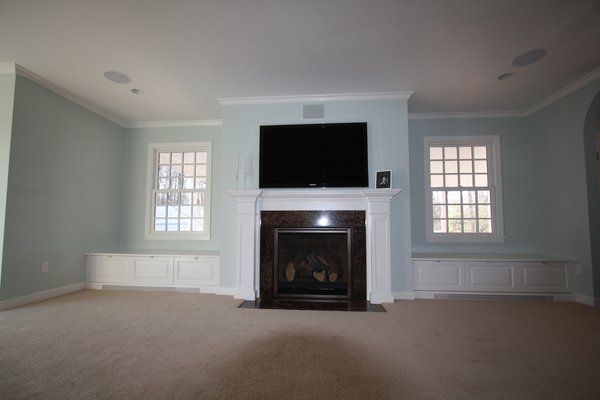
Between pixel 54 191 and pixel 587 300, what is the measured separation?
22.2 feet

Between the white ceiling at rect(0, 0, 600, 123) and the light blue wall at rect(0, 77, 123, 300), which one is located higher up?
the white ceiling at rect(0, 0, 600, 123)

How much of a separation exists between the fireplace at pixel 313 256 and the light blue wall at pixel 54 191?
8.83 ft

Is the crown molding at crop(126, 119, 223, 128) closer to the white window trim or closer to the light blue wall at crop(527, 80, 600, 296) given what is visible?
the white window trim

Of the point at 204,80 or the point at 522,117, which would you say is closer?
the point at 204,80

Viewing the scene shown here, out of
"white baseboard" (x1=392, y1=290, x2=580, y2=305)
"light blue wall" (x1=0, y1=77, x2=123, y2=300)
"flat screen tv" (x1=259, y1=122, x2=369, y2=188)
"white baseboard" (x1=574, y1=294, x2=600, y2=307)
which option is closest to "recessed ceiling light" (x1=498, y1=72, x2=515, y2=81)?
"flat screen tv" (x1=259, y1=122, x2=369, y2=188)

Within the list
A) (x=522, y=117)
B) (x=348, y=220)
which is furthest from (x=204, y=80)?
(x=522, y=117)

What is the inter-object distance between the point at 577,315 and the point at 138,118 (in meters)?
6.45

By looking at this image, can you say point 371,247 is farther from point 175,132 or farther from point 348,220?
point 175,132

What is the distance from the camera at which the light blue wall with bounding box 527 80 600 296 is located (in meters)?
3.37

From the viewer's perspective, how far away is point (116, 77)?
329 cm

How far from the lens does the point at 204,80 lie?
3324 millimetres

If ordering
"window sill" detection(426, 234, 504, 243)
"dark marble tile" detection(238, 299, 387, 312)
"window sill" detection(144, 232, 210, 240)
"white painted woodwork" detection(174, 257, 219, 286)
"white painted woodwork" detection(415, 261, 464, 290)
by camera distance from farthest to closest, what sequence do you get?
"window sill" detection(144, 232, 210, 240), "window sill" detection(426, 234, 504, 243), "white painted woodwork" detection(174, 257, 219, 286), "white painted woodwork" detection(415, 261, 464, 290), "dark marble tile" detection(238, 299, 387, 312)

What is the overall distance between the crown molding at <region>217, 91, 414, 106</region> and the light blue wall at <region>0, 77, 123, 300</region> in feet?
6.90

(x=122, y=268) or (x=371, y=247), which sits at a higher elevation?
(x=371, y=247)
